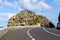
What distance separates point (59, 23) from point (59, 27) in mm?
2462

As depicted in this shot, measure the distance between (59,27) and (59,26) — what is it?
1499 millimetres

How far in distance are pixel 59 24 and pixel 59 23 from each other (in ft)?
1.16

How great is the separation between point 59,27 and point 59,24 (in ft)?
6.97

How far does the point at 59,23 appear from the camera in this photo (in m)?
54.4

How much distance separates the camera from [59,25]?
180 feet

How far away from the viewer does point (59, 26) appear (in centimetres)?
5525

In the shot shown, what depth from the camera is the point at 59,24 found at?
5472 centimetres

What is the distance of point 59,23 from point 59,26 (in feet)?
3.41

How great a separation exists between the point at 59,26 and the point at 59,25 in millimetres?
492

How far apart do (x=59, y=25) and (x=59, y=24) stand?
0.75 ft

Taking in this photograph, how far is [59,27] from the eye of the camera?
5672 centimetres
